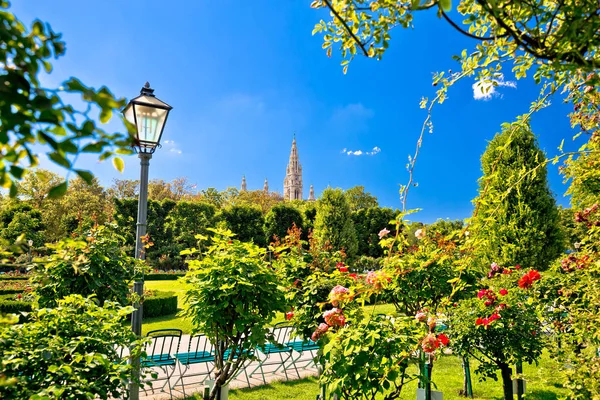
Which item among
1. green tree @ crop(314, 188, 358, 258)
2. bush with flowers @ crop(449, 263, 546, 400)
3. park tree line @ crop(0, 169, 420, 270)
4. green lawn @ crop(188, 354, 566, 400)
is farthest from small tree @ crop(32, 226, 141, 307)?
park tree line @ crop(0, 169, 420, 270)

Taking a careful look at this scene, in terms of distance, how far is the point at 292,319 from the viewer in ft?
15.6

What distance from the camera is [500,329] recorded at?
14.4 feet

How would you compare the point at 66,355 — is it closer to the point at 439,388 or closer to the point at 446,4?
the point at 446,4

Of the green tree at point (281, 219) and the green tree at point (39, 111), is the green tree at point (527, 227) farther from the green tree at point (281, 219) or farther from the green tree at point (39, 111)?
the green tree at point (281, 219)

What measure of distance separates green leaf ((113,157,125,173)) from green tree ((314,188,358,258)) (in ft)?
65.7

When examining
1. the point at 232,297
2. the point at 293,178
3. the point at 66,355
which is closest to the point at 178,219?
the point at 232,297

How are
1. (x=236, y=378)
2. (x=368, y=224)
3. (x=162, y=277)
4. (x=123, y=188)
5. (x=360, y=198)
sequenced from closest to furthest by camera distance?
(x=236, y=378), (x=162, y=277), (x=368, y=224), (x=123, y=188), (x=360, y=198)

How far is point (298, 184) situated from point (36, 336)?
362 ft

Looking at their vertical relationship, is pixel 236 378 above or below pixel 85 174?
below

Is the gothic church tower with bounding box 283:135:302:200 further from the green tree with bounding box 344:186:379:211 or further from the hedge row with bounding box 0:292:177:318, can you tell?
the hedge row with bounding box 0:292:177:318

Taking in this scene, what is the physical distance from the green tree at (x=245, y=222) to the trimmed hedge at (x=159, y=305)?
56.0ft

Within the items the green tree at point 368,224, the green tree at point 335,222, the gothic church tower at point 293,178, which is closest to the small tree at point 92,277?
the green tree at point 335,222

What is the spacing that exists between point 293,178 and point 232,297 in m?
109

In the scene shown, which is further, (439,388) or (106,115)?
(439,388)
